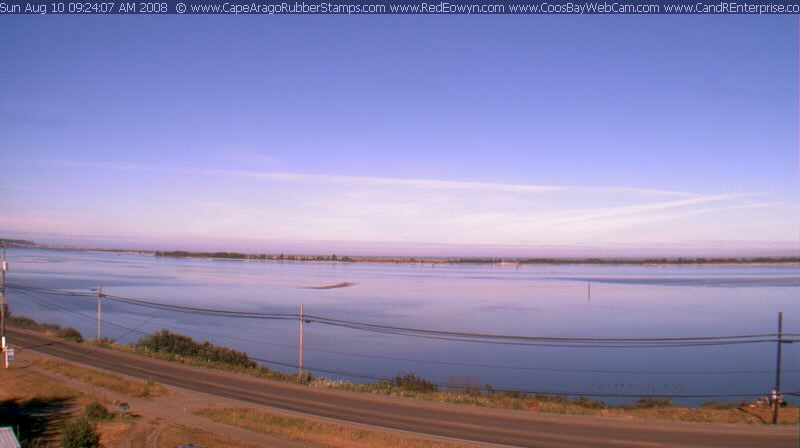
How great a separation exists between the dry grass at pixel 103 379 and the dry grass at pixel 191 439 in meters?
4.76

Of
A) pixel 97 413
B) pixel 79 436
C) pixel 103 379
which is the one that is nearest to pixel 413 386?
pixel 97 413

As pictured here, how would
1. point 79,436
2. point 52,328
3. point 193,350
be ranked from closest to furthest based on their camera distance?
point 79,436 < point 193,350 < point 52,328

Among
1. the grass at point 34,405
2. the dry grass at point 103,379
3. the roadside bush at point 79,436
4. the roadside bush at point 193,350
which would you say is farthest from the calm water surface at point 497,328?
the roadside bush at point 79,436

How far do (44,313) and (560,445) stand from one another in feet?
171

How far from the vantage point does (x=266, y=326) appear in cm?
4509

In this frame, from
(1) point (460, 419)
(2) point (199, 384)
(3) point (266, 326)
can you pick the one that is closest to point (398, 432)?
(1) point (460, 419)

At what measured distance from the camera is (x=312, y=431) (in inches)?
605

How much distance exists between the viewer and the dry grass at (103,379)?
20.1 meters

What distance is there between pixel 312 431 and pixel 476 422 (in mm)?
4529

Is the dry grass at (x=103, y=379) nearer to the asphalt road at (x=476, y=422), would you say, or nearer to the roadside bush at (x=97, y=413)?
the asphalt road at (x=476, y=422)

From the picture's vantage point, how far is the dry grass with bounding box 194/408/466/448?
46.6 feet

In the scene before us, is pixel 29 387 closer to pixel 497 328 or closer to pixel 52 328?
pixel 52 328

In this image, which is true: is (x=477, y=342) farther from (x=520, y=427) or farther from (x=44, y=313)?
(x=44, y=313)

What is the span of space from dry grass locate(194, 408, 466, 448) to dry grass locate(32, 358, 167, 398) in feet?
11.7
